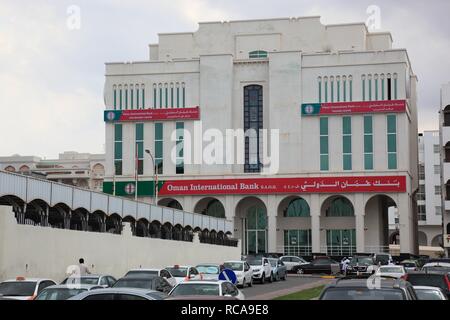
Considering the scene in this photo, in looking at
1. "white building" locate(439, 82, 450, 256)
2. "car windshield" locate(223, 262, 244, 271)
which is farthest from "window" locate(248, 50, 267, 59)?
"car windshield" locate(223, 262, 244, 271)

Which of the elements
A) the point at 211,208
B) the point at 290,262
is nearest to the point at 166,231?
the point at 290,262

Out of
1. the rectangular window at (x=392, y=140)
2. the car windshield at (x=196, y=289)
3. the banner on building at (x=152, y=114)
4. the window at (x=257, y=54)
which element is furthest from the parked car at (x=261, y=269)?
the window at (x=257, y=54)

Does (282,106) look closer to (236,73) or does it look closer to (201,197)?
(236,73)

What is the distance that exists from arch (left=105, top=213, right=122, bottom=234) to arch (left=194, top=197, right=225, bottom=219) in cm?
4133

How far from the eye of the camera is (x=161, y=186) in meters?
89.0

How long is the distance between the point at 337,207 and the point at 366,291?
7836 cm

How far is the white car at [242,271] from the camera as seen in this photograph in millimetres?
42594

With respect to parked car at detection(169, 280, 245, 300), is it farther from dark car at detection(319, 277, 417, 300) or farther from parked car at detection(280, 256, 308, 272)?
parked car at detection(280, 256, 308, 272)

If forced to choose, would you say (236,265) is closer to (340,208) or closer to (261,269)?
(261,269)

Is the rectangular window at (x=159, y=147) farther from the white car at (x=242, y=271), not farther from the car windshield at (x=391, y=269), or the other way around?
the car windshield at (x=391, y=269)

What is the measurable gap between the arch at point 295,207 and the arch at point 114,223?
41546 millimetres

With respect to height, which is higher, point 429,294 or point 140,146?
point 140,146

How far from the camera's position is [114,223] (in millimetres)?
49688

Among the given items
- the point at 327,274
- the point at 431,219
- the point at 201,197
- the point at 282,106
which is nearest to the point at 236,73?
the point at 282,106
